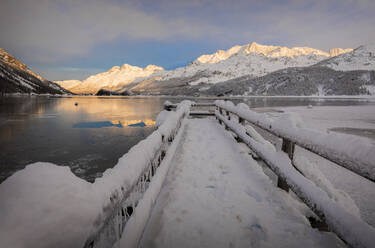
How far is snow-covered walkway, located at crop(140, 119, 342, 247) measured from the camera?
1908 mm

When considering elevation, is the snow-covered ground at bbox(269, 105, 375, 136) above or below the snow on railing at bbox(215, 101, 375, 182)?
below

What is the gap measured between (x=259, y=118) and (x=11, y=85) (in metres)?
180

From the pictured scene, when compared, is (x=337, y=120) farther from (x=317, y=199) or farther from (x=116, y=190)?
(x=116, y=190)

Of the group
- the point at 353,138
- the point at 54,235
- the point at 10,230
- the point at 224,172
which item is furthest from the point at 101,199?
the point at 224,172

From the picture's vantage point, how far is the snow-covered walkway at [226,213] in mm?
1908

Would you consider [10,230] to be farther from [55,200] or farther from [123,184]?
[123,184]

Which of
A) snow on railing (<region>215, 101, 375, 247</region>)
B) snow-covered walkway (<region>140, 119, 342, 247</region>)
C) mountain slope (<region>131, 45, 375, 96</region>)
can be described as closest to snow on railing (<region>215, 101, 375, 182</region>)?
snow on railing (<region>215, 101, 375, 247</region>)

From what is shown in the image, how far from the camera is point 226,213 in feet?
7.56

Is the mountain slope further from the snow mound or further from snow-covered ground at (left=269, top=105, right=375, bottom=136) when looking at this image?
the snow mound

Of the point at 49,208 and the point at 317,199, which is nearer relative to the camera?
the point at 49,208

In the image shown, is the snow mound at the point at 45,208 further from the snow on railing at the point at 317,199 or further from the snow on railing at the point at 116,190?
the snow on railing at the point at 317,199

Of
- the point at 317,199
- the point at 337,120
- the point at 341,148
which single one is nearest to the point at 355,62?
the point at 337,120

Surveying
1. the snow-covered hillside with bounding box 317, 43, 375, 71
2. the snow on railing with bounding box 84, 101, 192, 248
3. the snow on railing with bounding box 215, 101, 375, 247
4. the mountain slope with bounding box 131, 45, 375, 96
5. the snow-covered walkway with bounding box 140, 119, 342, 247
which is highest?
the snow-covered hillside with bounding box 317, 43, 375, 71

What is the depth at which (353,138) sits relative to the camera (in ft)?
4.57
